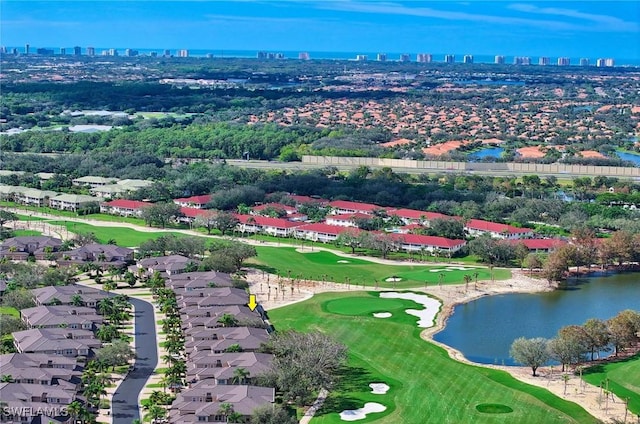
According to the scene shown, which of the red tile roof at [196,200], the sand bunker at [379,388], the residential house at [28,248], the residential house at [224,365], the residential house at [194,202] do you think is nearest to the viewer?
the residential house at [224,365]

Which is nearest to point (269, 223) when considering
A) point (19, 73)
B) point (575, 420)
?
point (575, 420)

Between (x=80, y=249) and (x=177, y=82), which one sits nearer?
(x=80, y=249)

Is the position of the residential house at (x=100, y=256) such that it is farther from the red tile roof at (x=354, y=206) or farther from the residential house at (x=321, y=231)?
the red tile roof at (x=354, y=206)

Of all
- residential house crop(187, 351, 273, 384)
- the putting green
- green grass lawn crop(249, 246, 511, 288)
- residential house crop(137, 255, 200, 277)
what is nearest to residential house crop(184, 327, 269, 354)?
residential house crop(187, 351, 273, 384)

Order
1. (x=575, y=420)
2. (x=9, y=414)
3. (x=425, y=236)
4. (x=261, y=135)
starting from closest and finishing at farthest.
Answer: (x=9, y=414) < (x=575, y=420) < (x=425, y=236) < (x=261, y=135)

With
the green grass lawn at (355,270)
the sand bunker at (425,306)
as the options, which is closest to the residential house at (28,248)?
the green grass lawn at (355,270)

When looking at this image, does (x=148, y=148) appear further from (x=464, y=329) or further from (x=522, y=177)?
(x=464, y=329)
